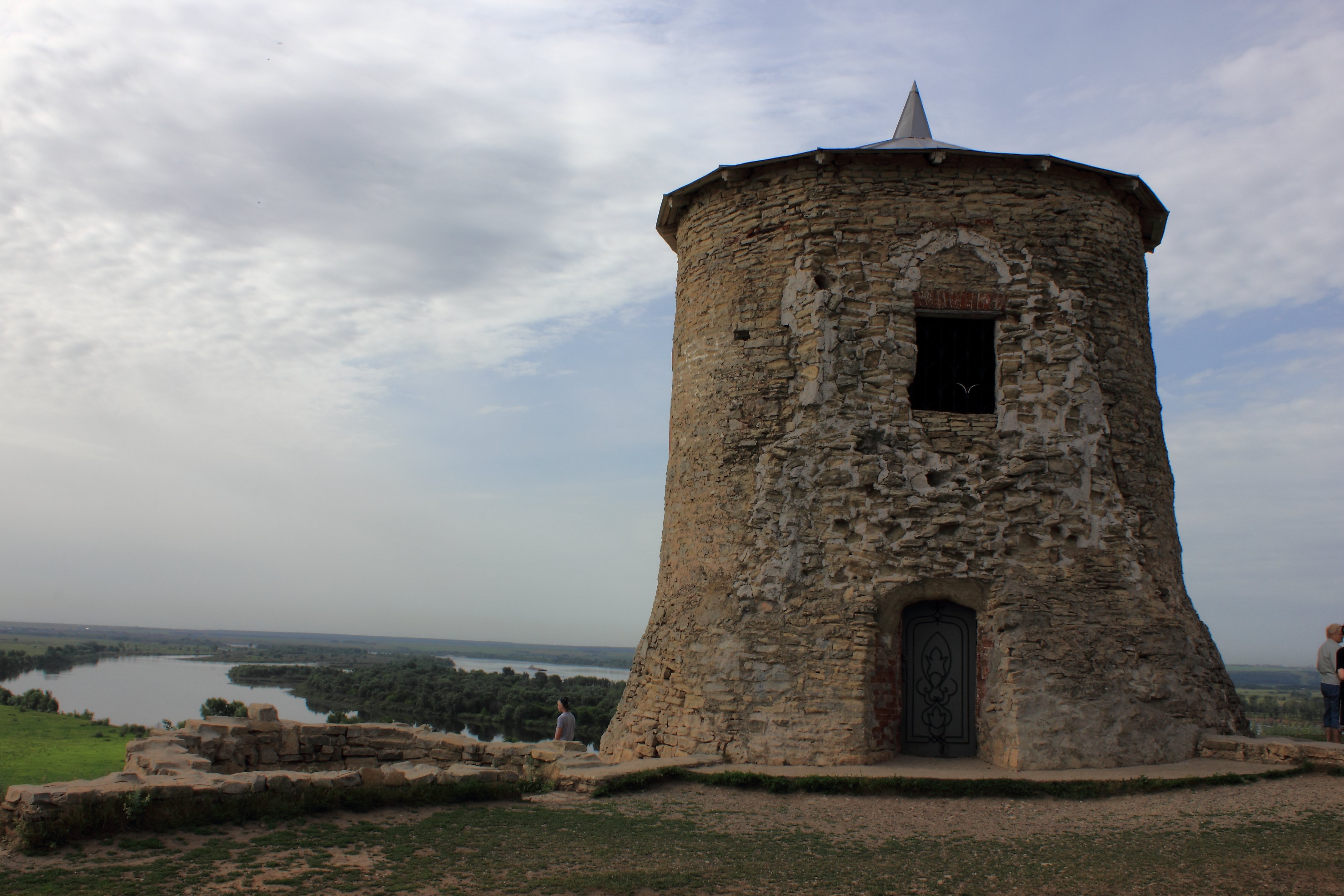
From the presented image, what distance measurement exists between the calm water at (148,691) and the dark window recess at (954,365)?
758 cm

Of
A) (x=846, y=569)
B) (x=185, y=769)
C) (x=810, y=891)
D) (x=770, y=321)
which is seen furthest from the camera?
(x=770, y=321)

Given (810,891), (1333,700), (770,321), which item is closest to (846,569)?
(770,321)

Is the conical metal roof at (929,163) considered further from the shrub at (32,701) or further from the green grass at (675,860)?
the shrub at (32,701)

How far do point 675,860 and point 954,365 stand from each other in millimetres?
6842

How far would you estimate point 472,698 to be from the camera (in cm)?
2128

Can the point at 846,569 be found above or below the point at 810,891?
above

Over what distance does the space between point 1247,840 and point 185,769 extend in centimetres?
814

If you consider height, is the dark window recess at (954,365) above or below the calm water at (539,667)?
above

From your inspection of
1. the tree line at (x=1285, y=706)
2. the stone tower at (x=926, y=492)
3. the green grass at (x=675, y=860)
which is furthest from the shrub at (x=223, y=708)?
the tree line at (x=1285, y=706)

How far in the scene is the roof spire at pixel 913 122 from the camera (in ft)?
42.8

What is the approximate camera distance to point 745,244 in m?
10.8

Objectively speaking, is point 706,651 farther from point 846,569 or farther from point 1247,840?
point 1247,840

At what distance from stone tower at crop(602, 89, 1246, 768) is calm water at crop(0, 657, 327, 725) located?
226 inches

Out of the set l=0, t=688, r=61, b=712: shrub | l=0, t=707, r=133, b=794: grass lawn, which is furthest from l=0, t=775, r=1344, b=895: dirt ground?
l=0, t=688, r=61, b=712: shrub
